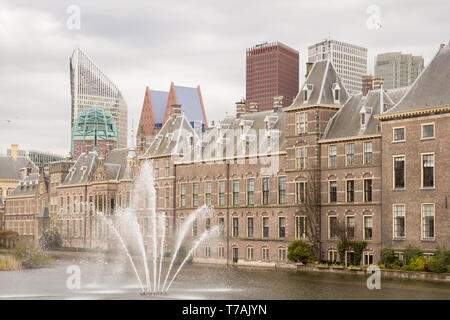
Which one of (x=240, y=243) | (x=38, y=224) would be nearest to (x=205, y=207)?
(x=240, y=243)

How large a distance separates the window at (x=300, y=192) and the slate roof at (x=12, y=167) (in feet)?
328

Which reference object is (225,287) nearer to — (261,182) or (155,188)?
(261,182)

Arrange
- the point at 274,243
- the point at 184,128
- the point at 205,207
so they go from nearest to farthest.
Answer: the point at 274,243
the point at 205,207
the point at 184,128

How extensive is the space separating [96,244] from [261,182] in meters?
38.9

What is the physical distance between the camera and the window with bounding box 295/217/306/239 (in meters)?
71.8

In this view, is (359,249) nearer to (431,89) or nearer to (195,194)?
(431,89)

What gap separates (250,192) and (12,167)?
318ft

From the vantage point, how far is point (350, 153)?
68625 mm

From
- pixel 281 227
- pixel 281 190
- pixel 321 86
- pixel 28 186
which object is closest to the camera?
pixel 321 86

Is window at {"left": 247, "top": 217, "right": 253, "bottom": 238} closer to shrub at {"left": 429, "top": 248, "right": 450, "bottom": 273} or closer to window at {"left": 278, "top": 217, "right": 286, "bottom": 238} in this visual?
window at {"left": 278, "top": 217, "right": 286, "bottom": 238}

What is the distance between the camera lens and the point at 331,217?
70.0 meters

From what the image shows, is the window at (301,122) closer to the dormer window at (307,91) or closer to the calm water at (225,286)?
the dormer window at (307,91)

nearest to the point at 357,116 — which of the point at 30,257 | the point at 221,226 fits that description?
the point at 221,226

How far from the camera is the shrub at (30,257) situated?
76.6m
